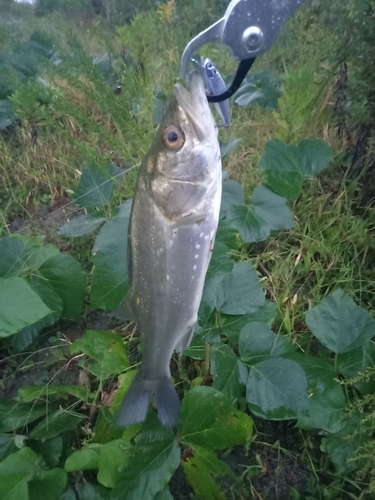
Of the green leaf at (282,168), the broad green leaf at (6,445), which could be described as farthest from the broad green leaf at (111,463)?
the green leaf at (282,168)

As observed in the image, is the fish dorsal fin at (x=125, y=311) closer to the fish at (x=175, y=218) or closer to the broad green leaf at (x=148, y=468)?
the fish at (x=175, y=218)

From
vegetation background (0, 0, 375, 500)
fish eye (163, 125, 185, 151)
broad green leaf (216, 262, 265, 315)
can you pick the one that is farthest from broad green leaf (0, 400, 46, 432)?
fish eye (163, 125, 185, 151)

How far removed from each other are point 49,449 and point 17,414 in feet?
0.54

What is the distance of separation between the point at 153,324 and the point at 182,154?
384 millimetres

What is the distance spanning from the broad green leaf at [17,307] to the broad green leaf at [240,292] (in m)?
0.53

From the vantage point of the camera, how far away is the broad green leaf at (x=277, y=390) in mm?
1131

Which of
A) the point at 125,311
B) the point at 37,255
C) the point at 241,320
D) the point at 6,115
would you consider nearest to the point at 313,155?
the point at 241,320

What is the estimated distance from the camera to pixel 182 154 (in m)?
0.79

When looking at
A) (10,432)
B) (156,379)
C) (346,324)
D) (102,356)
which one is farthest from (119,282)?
(346,324)

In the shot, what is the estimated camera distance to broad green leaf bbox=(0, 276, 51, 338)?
117 cm

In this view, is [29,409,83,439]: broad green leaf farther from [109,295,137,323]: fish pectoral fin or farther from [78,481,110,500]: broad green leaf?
[109,295,137,323]: fish pectoral fin

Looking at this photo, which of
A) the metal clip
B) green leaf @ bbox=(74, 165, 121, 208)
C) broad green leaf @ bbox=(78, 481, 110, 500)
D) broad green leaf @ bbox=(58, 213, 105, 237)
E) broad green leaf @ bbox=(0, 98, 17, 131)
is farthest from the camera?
broad green leaf @ bbox=(0, 98, 17, 131)

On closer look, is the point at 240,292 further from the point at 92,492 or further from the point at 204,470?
the point at 92,492

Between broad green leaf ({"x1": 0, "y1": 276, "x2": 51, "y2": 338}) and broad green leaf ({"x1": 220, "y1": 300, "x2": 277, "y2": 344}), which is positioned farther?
broad green leaf ({"x1": 220, "y1": 300, "x2": 277, "y2": 344})
